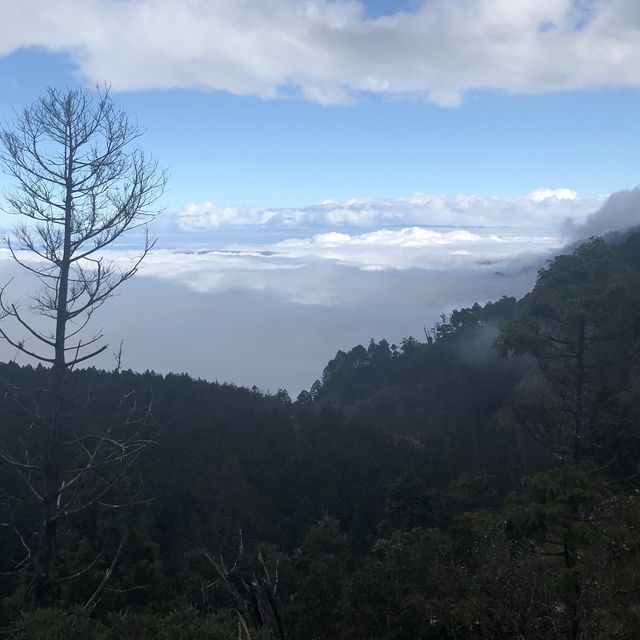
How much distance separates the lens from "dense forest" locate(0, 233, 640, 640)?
5.97 m

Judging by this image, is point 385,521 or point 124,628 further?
point 385,521

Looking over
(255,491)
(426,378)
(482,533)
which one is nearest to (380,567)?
(482,533)

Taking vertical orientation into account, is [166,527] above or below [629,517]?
below

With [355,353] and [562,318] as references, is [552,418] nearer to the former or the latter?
[562,318]

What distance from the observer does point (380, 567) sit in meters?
13.3

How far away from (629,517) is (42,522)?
9.12 meters

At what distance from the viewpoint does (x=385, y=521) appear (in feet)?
84.5

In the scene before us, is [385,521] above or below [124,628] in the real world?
below

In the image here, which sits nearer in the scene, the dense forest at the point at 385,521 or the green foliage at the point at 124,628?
the green foliage at the point at 124,628

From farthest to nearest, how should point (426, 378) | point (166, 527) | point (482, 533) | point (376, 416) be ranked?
point (426, 378) < point (376, 416) < point (166, 527) < point (482, 533)

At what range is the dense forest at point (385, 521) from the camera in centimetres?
597

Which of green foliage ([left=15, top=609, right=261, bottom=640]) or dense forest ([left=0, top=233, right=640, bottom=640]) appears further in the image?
dense forest ([left=0, top=233, right=640, bottom=640])

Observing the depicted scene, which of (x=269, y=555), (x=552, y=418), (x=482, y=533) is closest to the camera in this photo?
(x=482, y=533)

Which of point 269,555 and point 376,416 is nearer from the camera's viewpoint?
point 269,555
